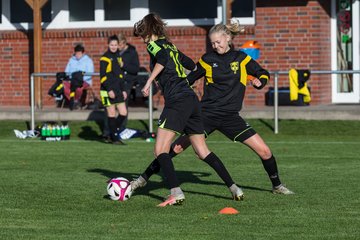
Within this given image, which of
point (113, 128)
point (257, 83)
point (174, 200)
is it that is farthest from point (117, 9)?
point (174, 200)

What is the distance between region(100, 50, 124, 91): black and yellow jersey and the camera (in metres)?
19.6

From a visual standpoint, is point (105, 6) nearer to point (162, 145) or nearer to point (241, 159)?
point (241, 159)

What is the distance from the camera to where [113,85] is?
19609mm

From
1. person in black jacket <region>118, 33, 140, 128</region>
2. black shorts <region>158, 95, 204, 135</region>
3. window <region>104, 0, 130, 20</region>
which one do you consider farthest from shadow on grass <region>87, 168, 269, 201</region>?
window <region>104, 0, 130, 20</region>

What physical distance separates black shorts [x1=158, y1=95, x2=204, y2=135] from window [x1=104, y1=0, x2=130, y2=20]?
1488 centimetres

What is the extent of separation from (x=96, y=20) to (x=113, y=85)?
21.7 feet

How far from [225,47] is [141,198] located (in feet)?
5.92

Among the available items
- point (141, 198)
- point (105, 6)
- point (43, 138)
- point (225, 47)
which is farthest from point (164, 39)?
point (105, 6)

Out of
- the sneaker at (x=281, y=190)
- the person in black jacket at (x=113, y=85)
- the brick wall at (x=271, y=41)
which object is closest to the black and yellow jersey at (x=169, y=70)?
the sneaker at (x=281, y=190)

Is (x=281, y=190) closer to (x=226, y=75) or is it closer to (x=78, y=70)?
(x=226, y=75)

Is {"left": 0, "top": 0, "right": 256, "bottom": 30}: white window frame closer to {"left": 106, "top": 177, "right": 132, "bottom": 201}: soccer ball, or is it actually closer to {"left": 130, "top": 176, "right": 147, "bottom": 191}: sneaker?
{"left": 130, "top": 176, "right": 147, "bottom": 191}: sneaker

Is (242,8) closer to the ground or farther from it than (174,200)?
farther from it

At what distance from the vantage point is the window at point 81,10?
85.5ft

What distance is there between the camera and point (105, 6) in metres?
26.0
